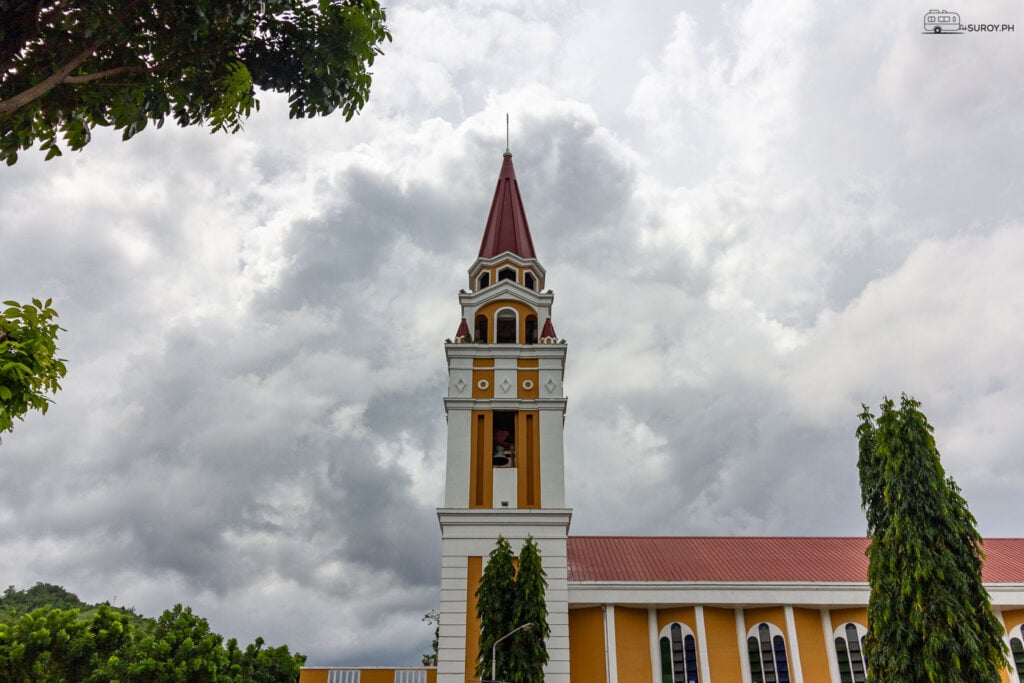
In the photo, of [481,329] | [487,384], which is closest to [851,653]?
[487,384]

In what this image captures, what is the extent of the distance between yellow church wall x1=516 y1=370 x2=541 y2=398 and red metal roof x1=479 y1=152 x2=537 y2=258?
666cm

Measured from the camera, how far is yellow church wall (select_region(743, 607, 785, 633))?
31.5 m

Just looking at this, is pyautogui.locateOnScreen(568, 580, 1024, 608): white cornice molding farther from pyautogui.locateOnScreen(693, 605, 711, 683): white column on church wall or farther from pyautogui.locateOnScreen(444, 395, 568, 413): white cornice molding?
pyautogui.locateOnScreen(444, 395, 568, 413): white cornice molding

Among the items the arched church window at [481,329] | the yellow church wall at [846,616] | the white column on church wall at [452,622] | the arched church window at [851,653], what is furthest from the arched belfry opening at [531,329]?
the arched church window at [851,653]

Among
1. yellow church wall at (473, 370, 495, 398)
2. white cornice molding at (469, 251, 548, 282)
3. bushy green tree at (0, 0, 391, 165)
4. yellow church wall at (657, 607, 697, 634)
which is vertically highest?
white cornice molding at (469, 251, 548, 282)

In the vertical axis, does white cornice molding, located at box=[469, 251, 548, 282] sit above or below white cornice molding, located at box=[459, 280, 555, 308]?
above

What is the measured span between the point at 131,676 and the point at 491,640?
1979cm

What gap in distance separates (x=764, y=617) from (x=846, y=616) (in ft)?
11.4

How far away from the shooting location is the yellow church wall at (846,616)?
31.8m

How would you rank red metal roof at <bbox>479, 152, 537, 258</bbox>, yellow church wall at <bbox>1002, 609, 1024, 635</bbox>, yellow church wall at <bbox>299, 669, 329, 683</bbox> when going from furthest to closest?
1. red metal roof at <bbox>479, 152, 537, 258</bbox>
2. yellow church wall at <bbox>1002, 609, 1024, 635</bbox>
3. yellow church wall at <bbox>299, 669, 329, 683</bbox>

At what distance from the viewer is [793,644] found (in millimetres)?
30922

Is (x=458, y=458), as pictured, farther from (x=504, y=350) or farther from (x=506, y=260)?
(x=506, y=260)

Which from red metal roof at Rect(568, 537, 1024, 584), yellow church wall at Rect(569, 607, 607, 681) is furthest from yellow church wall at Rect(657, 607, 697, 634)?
yellow church wall at Rect(569, 607, 607, 681)

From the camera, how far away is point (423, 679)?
29.5 metres
